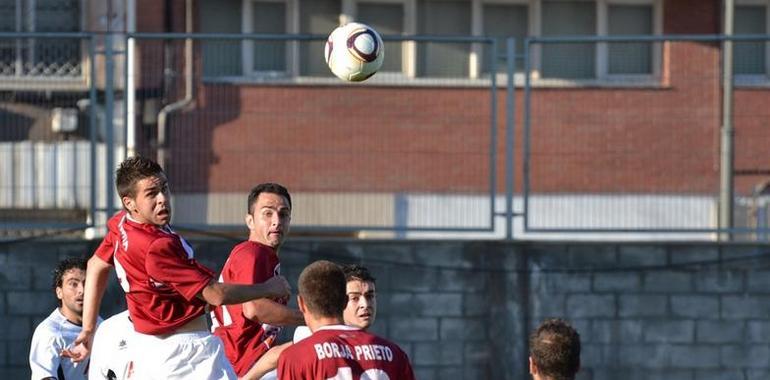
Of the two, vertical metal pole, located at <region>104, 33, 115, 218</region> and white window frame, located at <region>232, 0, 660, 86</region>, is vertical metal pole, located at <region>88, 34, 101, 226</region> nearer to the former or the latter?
vertical metal pole, located at <region>104, 33, 115, 218</region>

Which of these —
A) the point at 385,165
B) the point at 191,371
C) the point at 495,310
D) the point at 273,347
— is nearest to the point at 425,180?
the point at 385,165

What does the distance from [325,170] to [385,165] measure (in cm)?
54

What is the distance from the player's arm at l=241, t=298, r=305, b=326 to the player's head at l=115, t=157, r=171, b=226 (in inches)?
29.9

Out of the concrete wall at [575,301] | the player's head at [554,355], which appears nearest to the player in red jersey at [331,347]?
the player's head at [554,355]

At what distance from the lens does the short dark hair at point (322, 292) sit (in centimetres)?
698

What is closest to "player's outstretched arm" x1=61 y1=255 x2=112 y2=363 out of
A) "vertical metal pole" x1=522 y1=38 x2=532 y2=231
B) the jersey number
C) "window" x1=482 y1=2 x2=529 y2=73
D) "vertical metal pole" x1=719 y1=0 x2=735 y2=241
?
the jersey number

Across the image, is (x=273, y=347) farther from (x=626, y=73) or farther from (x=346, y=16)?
(x=346, y=16)

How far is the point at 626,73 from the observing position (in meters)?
15.1

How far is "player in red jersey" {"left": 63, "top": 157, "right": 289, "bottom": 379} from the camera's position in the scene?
26.3ft

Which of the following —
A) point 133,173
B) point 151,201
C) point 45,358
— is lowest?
point 45,358

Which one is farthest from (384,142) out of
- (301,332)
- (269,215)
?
(269,215)

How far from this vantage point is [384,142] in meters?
13.8

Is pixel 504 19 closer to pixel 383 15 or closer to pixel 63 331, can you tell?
pixel 383 15

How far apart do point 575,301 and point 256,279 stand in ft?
17.9
